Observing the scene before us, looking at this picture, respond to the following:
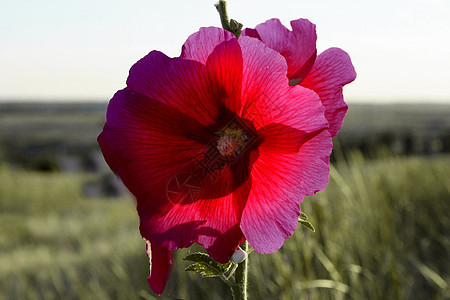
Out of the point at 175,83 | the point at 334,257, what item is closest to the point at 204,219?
the point at 175,83

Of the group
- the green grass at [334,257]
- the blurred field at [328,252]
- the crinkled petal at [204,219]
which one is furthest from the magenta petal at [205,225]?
the green grass at [334,257]

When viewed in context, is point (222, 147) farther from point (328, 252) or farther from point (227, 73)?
point (328, 252)

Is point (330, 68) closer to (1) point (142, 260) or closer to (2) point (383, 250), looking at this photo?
(2) point (383, 250)

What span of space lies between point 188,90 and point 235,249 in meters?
0.17

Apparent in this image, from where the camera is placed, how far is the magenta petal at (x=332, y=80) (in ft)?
1.64

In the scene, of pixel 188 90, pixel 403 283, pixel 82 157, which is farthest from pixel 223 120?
pixel 82 157

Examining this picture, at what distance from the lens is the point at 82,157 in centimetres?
1833

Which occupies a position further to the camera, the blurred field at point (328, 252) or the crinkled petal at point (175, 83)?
the blurred field at point (328, 252)

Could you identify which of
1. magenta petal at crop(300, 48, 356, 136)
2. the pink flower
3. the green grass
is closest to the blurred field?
the green grass

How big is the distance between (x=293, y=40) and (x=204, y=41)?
5.6 inches

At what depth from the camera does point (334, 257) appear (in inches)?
69.4

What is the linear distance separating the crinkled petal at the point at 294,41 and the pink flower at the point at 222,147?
0.08 meters

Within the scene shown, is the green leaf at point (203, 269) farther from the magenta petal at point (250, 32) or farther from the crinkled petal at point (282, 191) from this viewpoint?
the magenta petal at point (250, 32)

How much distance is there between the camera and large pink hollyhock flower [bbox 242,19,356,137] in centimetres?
50
